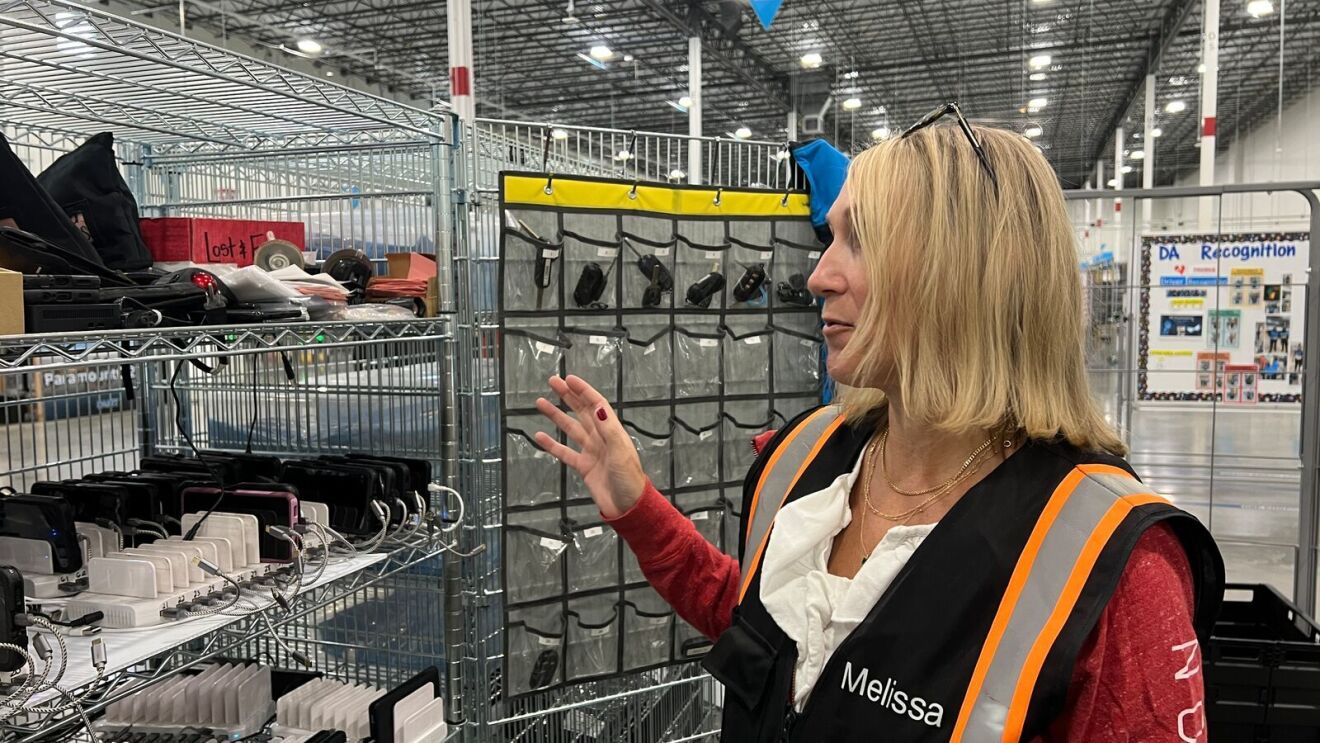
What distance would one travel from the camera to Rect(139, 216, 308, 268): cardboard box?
2129 millimetres

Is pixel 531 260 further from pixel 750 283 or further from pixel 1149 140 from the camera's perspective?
pixel 1149 140

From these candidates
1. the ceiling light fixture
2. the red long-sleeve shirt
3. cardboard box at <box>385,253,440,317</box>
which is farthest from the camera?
the ceiling light fixture

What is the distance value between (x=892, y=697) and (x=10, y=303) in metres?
1.33

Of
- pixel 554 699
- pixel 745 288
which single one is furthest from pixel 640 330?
pixel 554 699

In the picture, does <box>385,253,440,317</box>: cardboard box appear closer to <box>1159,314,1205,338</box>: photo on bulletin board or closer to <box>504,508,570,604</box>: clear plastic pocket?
<box>504,508,570,604</box>: clear plastic pocket

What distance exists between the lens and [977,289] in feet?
3.04

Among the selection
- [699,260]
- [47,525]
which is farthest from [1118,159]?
[47,525]

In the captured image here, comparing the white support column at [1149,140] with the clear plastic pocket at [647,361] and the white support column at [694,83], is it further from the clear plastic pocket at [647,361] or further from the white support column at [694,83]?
the clear plastic pocket at [647,361]

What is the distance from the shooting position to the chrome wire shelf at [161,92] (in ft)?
4.92

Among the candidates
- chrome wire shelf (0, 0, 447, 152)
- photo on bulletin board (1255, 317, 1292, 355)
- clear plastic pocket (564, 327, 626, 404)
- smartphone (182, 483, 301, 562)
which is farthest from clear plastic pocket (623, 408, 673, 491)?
photo on bulletin board (1255, 317, 1292, 355)

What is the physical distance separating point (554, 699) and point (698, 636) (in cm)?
52

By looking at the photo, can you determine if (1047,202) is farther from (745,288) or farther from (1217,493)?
(1217,493)

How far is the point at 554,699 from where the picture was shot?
2.84 metres

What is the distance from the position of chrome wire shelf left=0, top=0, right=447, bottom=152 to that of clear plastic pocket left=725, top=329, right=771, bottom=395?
3.86ft
